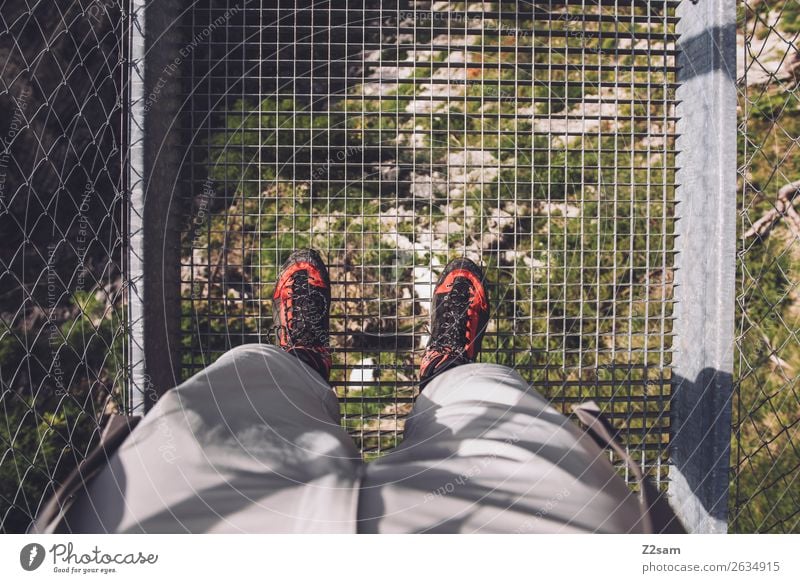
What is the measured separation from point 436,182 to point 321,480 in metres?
0.60

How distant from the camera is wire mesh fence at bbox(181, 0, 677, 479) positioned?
A: 0.90 meters

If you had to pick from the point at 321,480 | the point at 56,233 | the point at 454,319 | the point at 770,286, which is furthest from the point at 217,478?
the point at 770,286

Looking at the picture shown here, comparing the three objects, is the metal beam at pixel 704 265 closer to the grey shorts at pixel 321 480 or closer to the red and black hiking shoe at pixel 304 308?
the grey shorts at pixel 321 480

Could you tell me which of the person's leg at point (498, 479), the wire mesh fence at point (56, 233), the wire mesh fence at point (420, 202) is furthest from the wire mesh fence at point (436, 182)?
the person's leg at point (498, 479)

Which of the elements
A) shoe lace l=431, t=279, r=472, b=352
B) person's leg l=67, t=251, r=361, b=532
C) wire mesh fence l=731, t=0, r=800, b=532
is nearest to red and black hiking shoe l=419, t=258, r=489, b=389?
shoe lace l=431, t=279, r=472, b=352

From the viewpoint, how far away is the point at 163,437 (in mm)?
542

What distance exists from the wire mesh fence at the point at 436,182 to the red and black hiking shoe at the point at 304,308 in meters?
0.04

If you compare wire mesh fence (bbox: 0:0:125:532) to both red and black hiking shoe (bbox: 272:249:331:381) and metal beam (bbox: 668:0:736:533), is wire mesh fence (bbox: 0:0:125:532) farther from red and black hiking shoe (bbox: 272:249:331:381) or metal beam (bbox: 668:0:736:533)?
Result: metal beam (bbox: 668:0:736:533)

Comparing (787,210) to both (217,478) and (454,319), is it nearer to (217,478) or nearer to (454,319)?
(454,319)

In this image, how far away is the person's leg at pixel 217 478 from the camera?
0.53m

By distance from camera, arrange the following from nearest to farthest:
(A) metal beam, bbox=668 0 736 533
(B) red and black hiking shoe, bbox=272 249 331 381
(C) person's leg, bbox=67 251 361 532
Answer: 1. (C) person's leg, bbox=67 251 361 532
2. (A) metal beam, bbox=668 0 736 533
3. (B) red and black hiking shoe, bbox=272 249 331 381

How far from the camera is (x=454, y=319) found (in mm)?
910

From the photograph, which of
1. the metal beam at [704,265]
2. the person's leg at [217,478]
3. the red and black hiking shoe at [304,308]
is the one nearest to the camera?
the person's leg at [217,478]
